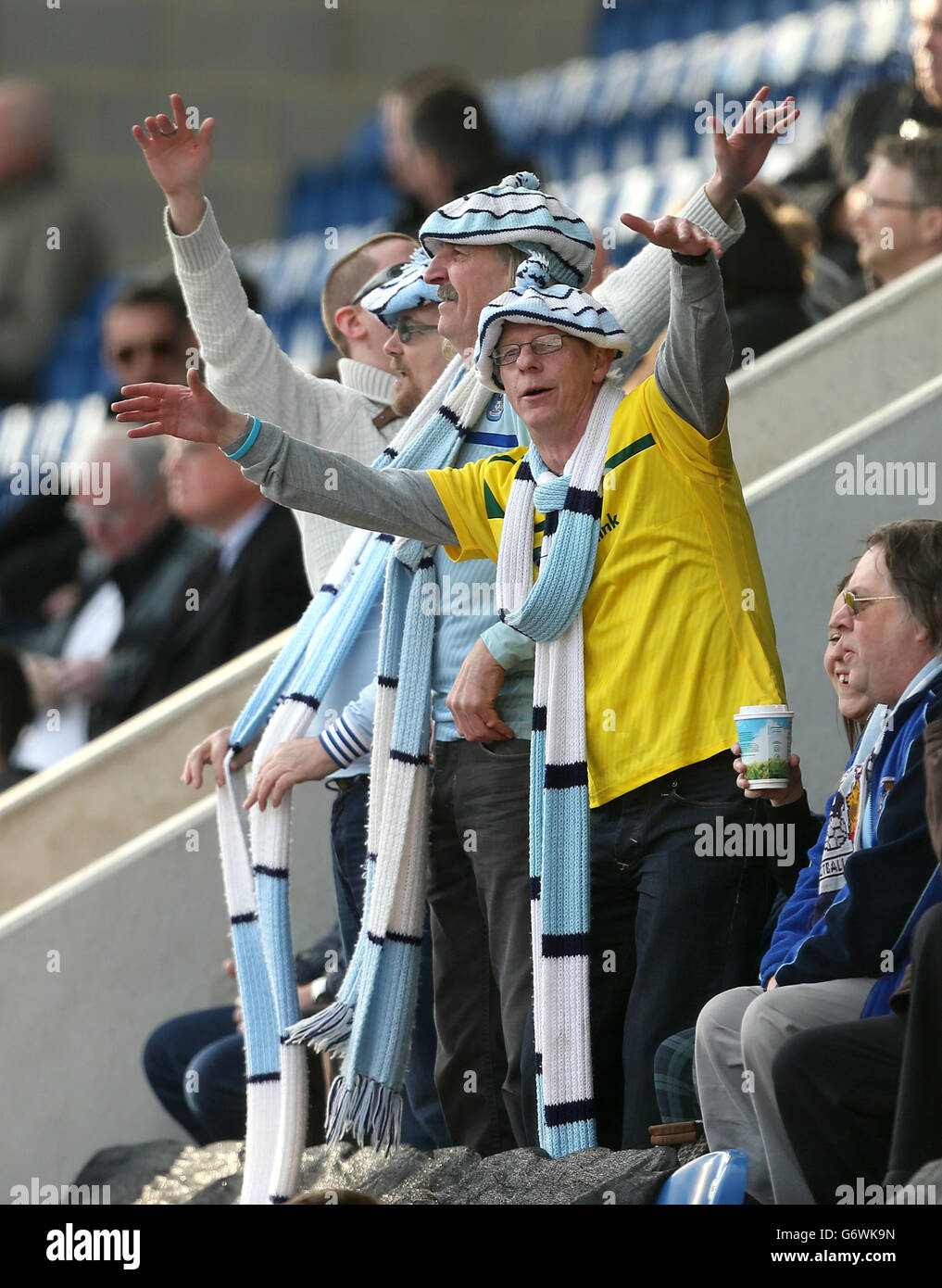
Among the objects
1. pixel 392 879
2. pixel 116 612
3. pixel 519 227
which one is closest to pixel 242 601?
pixel 116 612

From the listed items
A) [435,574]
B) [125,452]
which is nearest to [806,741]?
[435,574]

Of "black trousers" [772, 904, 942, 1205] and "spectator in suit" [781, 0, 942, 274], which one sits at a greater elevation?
"spectator in suit" [781, 0, 942, 274]

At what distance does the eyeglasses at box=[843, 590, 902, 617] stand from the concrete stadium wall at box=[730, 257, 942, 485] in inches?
63.4

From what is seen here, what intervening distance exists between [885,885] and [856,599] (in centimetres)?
43

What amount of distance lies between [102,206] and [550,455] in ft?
27.7

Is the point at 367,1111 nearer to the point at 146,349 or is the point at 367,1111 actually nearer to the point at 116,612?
the point at 116,612

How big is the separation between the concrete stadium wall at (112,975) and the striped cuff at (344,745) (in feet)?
3.19

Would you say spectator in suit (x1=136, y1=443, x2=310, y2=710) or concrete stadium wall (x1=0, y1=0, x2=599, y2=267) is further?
concrete stadium wall (x1=0, y1=0, x2=599, y2=267)

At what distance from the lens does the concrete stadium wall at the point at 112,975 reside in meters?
4.38

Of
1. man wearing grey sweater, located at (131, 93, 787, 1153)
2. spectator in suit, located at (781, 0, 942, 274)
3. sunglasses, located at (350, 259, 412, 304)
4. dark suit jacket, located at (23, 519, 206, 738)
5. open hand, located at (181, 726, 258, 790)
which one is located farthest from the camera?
dark suit jacket, located at (23, 519, 206, 738)

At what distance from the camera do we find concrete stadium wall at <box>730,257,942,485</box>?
174 inches

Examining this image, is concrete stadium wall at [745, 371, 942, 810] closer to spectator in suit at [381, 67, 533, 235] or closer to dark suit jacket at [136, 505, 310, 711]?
dark suit jacket at [136, 505, 310, 711]

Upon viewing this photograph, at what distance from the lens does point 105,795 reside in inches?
189

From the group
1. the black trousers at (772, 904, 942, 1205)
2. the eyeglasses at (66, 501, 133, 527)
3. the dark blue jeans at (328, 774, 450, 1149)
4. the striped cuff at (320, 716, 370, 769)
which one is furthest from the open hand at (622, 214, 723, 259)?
the eyeglasses at (66, 501, 133, 527)
